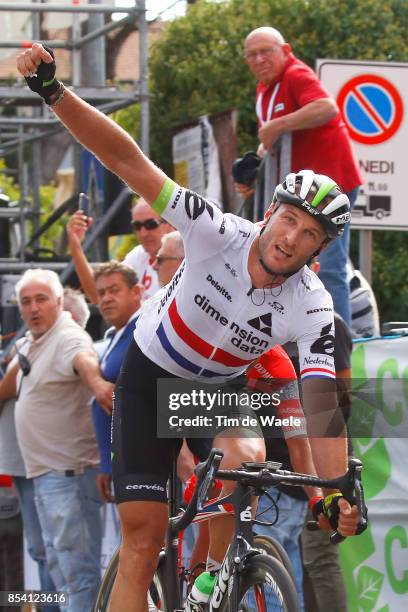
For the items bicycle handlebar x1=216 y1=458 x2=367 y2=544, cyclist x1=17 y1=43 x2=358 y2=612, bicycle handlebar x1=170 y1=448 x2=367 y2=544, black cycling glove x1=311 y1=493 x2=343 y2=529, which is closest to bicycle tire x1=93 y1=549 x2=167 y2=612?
cyclist x1=17 y1=43 x2=358 y2=612

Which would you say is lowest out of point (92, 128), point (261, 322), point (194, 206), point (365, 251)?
point (261, 322)

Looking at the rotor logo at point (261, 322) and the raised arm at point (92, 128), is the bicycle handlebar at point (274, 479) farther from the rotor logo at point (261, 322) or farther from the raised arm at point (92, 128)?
the raised arm at point (92, 128)

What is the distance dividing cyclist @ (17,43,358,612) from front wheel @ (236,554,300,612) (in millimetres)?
418

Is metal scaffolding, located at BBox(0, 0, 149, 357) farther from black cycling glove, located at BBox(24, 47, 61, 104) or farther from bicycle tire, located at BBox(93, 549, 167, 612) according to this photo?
black cycling glove, located at BBox(24, 47, 61, 104)

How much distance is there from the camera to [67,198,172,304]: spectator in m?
8.59

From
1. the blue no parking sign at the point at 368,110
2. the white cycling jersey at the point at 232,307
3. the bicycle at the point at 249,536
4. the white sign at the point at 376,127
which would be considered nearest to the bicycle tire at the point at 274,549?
the bicycle at the point at 249,536

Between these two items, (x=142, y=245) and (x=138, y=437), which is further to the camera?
(x=142, y=245)

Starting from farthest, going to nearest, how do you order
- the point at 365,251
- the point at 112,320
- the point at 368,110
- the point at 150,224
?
1. the point at 365,251
2. the point at 368,110
3. the point at 150,224
4. the point at 112,320

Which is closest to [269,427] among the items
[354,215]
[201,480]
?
[201,480]

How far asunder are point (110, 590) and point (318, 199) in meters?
2.08

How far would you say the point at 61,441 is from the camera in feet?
27.2

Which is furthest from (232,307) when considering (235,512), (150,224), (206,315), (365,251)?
(365,251)

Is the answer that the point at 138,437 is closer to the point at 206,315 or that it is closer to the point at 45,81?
the point at 206,315

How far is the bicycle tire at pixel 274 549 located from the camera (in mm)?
5281
